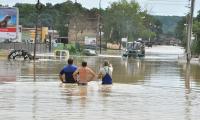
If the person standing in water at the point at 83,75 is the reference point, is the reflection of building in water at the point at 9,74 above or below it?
below

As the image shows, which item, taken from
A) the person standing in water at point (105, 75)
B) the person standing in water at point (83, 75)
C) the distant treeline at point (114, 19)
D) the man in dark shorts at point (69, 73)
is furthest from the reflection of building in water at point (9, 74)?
the distant treeline at point (114, 19)

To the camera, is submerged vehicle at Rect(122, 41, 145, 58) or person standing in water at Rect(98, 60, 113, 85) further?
submerged vehicle at Rect(122, 41, 145, 58)

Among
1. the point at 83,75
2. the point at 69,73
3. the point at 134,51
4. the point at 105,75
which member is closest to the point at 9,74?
the point at 69,73

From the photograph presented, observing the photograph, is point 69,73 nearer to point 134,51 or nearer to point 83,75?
point 83,75

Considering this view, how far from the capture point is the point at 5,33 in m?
75.2

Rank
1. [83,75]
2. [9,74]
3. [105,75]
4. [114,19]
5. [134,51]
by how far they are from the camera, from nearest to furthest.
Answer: [83,75] → [105,75] → [9,74] → [134,51] → [114,19]

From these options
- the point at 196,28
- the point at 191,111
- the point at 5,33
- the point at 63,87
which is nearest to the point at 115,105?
the point at 191,111

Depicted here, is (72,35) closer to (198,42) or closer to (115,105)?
(198,42)

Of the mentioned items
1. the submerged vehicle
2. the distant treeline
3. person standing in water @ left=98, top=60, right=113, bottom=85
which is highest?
the distant treeline

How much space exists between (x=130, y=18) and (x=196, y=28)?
63.8 meters

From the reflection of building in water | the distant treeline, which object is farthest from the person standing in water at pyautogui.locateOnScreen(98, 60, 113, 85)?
the distant treeline

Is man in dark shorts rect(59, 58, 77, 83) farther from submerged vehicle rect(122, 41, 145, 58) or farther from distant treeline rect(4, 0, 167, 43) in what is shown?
distant treeline rect(4, 0, 167, 43)

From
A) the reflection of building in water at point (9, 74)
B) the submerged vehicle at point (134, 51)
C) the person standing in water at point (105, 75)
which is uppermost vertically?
the person standing in water at point (105, 75)

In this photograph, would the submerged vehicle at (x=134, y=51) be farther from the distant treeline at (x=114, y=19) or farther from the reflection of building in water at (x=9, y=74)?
the reflection of building in water at (x=9, y=74)
